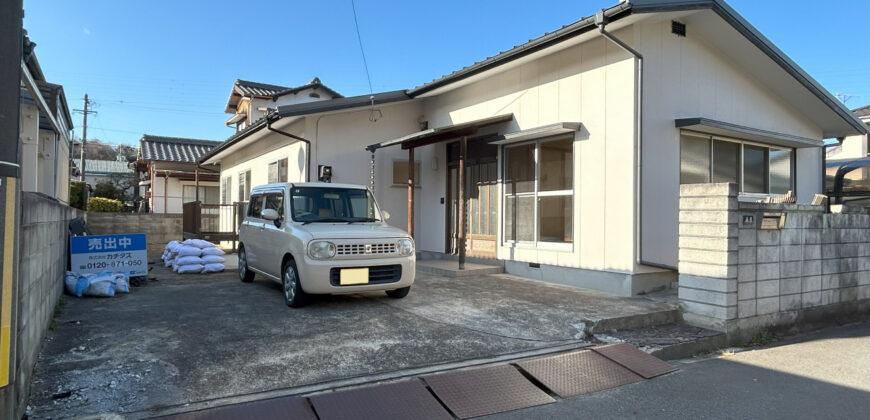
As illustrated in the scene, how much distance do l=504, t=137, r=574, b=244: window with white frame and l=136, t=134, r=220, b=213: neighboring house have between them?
16.0 metres

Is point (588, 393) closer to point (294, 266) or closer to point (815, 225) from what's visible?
point (294, 266)

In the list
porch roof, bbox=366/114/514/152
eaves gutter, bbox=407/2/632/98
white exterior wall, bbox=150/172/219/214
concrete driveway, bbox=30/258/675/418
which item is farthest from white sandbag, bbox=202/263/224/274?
white exterior wall, bbox=150/172/219/214

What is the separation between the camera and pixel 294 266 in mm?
5824

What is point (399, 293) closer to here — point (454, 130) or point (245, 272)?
point (245, 272)

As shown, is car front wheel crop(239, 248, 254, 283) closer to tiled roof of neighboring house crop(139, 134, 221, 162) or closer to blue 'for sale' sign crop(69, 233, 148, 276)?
blue 'for sale' sign crop(69, 233, 148, 276)

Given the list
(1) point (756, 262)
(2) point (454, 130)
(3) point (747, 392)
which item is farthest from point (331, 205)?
(1) point (756, 262)

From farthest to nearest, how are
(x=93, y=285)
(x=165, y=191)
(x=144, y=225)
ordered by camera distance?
(x=165, y=191), (x=144, y=225), (x=93, y=285)

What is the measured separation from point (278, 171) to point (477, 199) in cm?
541

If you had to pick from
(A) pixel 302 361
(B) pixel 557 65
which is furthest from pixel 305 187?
(B) pixel 557 65

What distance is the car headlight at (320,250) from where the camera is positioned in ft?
18.3

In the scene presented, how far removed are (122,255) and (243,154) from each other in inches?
334

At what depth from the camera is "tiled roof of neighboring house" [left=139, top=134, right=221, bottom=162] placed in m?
22.6

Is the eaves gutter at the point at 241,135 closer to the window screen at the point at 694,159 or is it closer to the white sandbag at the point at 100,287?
the white sandbag at the point at 100,287

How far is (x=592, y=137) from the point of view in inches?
296
